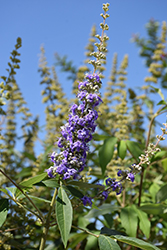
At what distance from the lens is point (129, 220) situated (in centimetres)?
209

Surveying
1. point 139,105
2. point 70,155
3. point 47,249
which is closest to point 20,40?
point 70,155

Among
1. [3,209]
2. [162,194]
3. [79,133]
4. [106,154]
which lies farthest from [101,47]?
[162,194]

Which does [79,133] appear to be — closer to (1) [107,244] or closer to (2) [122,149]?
(1) [107,244]

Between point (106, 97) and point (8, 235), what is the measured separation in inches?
126

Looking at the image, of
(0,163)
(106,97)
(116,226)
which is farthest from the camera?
(106,97)

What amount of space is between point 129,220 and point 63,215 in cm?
95

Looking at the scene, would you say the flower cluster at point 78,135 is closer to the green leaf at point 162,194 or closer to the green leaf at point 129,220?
the green leaf at point 129,220

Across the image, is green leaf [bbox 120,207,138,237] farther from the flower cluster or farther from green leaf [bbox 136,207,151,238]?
the flower cluster

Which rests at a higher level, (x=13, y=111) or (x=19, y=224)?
(x=13, y=111)

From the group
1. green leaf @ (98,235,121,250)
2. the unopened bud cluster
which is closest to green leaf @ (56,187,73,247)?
green leaf @ (98,235,121,250)

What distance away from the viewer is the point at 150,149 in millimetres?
1604

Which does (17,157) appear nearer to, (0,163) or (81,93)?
(0,163)

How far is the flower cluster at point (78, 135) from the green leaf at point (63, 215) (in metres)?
0.12

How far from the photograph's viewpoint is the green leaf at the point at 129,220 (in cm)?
201
